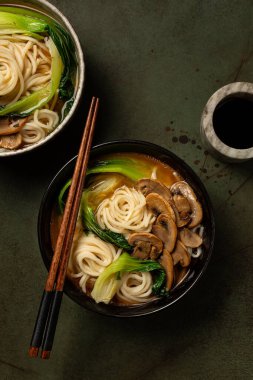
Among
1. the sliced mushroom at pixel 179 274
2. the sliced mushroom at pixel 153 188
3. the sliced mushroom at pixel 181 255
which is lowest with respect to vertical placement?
the sliced mushroom at pixel 179 274

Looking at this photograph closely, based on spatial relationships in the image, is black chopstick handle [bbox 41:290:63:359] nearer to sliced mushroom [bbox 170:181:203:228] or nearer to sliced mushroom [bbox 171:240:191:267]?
sliced mushroom [bbox 171:240:191:267]

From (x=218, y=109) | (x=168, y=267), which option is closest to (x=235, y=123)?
(x=218, y=109)

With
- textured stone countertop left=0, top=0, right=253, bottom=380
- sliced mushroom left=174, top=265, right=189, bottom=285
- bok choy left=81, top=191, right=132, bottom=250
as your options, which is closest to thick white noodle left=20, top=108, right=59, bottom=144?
textured stone countertop left=0, top=0, right=253, bottom=380

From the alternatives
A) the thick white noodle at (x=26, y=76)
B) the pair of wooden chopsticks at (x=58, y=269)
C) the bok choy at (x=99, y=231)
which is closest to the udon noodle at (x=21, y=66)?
the thick white noodle at (x=26, y=76)

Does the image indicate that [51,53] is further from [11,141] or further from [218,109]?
[218,109]

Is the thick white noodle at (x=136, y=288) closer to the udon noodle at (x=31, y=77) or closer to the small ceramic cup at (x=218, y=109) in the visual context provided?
the small ceramic cup at (x=218, y=109)

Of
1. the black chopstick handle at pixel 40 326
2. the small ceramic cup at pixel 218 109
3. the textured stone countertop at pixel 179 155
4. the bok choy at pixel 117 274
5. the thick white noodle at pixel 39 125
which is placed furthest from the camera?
the textured stone countertop at pixel 179 155
